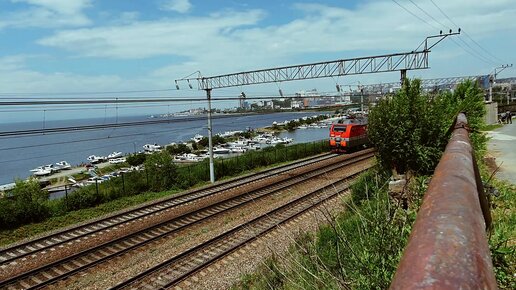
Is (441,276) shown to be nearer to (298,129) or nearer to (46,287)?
(46,287)

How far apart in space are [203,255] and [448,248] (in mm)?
11418

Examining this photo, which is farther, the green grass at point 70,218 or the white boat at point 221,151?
the white boat at point 221,151

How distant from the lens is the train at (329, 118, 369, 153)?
106ft

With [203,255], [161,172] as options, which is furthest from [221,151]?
[203,255]

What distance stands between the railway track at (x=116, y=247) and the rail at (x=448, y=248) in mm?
10976

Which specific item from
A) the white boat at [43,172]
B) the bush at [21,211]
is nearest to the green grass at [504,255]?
the bush at [21,211]

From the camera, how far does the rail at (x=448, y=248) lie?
2.66 feet

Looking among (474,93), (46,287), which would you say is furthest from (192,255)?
(474,93)

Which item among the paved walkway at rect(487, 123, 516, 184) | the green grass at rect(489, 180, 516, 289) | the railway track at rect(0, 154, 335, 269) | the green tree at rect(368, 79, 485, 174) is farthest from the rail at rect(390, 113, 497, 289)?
the railway track at rect(0, 154, 335, 269)

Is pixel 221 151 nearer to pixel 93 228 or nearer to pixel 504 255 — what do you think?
pixel 93 228

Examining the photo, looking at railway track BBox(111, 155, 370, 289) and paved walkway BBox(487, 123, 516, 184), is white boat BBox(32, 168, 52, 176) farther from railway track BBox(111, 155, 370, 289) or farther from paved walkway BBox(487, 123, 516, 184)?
paved walkway BBox(487, 123, 516, 184)

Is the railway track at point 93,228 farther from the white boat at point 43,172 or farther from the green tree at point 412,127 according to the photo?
the white boat at point 43,172

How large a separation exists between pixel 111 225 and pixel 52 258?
2.91m

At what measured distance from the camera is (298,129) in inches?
4830
